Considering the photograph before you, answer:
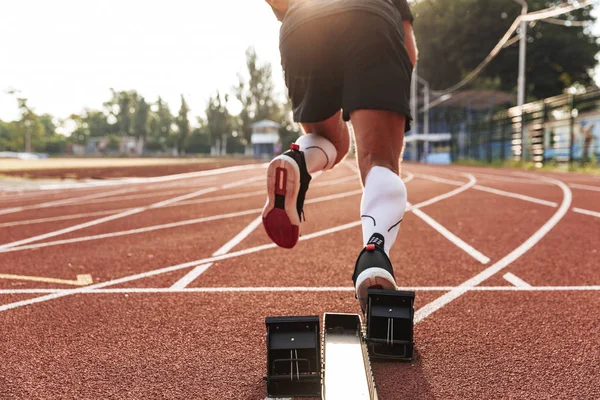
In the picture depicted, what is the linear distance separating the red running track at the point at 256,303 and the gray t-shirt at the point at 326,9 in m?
1.28

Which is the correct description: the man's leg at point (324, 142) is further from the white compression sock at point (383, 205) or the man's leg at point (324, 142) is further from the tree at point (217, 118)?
the tree at point (217, 118)

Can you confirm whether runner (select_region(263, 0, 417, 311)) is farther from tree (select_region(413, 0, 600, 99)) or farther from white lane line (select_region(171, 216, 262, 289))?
tree (select_region(413, 0, 600, 99))

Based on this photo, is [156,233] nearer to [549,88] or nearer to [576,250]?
[576,250]

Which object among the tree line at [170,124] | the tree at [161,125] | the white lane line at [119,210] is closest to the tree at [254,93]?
the tree line at [170,124]

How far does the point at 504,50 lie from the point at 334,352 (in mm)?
A: 48780

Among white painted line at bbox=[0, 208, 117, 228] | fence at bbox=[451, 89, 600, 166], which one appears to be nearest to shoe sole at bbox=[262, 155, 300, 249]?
→ white painted line at bbox=[0, 208, 117, 228]

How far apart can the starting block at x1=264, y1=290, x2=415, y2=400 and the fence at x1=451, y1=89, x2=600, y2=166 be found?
16.1 metres

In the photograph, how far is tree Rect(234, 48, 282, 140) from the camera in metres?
71.9

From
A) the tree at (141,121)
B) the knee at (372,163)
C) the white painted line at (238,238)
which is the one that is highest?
the tree at (141,121)

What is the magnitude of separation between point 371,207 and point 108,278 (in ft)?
6.25

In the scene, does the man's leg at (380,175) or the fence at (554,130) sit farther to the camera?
the fence at (554,130)

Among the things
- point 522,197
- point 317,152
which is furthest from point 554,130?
point 317,152

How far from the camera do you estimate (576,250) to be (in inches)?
149

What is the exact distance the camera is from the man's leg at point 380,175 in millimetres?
1896
